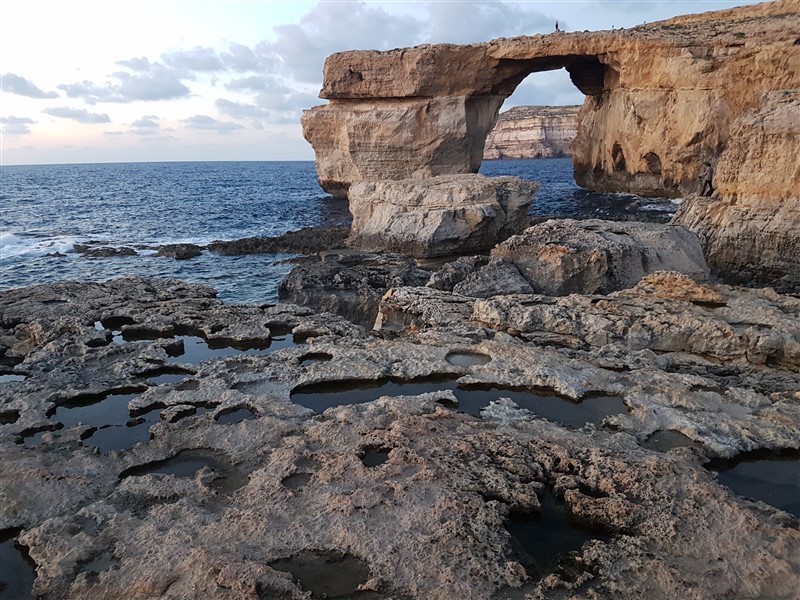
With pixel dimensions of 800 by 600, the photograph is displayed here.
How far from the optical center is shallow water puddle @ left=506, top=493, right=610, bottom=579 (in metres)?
4.55

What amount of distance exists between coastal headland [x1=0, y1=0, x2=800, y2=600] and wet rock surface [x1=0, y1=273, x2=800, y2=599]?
0.03 meters

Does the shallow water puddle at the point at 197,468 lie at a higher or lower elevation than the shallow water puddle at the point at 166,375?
higher

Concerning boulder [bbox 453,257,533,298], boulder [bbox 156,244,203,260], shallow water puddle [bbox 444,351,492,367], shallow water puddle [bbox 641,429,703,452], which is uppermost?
boulder [bbox 453,257,533,298]

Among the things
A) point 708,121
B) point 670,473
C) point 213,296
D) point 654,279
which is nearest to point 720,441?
point 670,473

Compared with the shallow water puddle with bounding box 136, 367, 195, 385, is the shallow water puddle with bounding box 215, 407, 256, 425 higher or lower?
higher

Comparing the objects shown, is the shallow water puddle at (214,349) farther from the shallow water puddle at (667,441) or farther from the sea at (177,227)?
the sea at (177,227)

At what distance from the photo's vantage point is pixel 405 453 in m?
5.84

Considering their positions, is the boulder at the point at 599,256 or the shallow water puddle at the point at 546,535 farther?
the boulder at the point at 599,256

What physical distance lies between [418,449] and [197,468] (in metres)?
2.36

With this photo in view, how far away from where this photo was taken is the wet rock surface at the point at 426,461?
14.3 ft

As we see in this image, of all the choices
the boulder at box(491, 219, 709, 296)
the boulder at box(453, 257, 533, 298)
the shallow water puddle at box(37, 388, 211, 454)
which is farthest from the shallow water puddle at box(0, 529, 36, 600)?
the boulder at box(491, 219, 709, 296)

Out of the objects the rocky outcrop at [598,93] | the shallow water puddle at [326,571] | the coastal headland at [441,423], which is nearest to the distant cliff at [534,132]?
the rocky outcrop at [598,93]

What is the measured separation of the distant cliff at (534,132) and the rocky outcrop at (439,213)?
9194 centimetres

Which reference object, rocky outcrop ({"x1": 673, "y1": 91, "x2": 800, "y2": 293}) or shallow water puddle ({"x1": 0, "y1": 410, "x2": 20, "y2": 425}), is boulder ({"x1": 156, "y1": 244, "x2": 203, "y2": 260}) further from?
rocky outcrop ({"x1": 673, "y1": 91, "x2": 800, "y2": 293})
